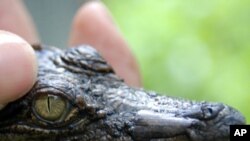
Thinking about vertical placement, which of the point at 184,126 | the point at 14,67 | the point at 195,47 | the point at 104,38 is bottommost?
the point at 184,126

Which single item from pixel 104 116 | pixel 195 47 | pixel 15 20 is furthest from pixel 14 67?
pixel 195 47

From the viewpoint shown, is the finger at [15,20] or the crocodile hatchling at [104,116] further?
the finger at [15,20]

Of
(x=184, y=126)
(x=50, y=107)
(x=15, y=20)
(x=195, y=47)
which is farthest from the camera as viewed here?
(x=195, y=47)

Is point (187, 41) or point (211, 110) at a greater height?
point (187, 41)

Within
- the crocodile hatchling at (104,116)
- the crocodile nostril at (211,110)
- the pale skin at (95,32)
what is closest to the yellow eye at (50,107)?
the crocodile hatchling at (104,116)

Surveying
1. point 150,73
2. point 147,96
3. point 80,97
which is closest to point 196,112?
point 147,96

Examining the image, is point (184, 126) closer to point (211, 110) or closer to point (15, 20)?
point (211, 110)

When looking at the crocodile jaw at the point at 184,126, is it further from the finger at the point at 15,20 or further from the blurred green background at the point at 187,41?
the blurred green background at the point at 187,41

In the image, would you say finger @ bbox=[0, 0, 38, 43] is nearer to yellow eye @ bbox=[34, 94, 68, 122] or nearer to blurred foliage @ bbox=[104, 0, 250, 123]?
yellow eye @ bbox=[34, 94, 68, 122]
